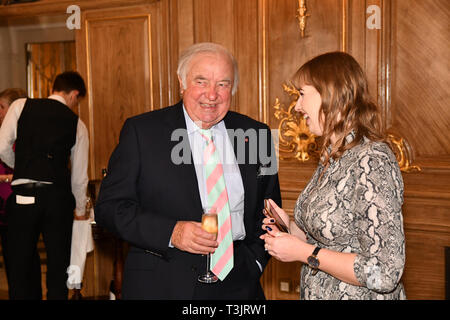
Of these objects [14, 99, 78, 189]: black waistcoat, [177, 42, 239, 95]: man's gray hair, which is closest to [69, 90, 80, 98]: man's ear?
[14, 99, 78, 189]: black waistcoat

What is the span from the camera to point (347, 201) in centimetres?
155

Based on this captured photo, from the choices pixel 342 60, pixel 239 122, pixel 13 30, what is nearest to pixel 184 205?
pixel 239 122

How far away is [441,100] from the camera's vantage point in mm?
3133

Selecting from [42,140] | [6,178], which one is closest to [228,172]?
[42,140]

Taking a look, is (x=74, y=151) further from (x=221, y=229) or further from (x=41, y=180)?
(x=221, y=229)

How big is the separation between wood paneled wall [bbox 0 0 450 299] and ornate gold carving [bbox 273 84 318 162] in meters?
0.05

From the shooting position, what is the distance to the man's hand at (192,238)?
5.73 feet

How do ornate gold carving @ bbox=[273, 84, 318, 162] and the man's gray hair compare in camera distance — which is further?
ornate gold carving @ bbox=[273, 84, 318, 162]

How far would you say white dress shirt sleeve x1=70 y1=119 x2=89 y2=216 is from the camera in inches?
149

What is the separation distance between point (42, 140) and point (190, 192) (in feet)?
6.62

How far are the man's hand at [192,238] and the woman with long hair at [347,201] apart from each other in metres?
0.22

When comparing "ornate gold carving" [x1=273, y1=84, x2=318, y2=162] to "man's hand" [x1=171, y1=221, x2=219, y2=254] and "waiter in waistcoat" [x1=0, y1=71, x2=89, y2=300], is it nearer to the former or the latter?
"waiter in waistcoat" [x1=0, y1=71, x2=89, y2=300]

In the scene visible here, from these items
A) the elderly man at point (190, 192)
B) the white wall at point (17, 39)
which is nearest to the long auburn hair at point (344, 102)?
the elderly man at point (190, 192)
